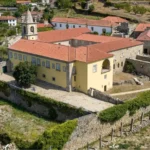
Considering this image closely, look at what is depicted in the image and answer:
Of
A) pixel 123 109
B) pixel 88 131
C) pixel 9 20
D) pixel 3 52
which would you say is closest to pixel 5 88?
pixel 88 131

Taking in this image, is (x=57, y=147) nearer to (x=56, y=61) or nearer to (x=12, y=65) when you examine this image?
(x=56, y=61)

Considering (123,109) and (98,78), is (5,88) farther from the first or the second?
(123,109)

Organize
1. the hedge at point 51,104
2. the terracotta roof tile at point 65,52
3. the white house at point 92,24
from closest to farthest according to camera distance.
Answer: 1. the hedge at point 51,104
2. the terracotta roof tile at point 65,52
3. the white house at point 92,24

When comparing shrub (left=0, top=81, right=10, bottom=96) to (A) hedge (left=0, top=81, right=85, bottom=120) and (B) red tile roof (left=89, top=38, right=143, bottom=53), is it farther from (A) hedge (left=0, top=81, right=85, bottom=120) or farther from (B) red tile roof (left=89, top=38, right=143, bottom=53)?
(B) red tile roof (left=89, top=38, right=143, bottom=53)

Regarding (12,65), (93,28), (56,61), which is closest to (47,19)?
(93,28)

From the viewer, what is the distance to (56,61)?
4503 cm

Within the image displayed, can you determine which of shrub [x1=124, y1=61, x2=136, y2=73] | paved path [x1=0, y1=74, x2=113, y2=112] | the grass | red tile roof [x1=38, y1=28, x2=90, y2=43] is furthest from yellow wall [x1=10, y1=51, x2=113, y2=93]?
red tile roof [x1=38, y1=28, x2=90, y2=43]

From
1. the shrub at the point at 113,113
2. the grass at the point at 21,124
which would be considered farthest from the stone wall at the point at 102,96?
the grass at the point at 21,124

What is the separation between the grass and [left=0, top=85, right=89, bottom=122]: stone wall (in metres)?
1.01

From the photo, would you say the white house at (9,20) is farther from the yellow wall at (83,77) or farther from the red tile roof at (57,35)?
the yellow wall at (83,77)

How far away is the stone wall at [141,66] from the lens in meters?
54.4

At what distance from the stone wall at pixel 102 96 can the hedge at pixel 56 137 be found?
9.19 meters

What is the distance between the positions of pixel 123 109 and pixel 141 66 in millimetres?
19275

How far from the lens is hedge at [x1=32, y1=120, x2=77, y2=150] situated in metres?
31.3
